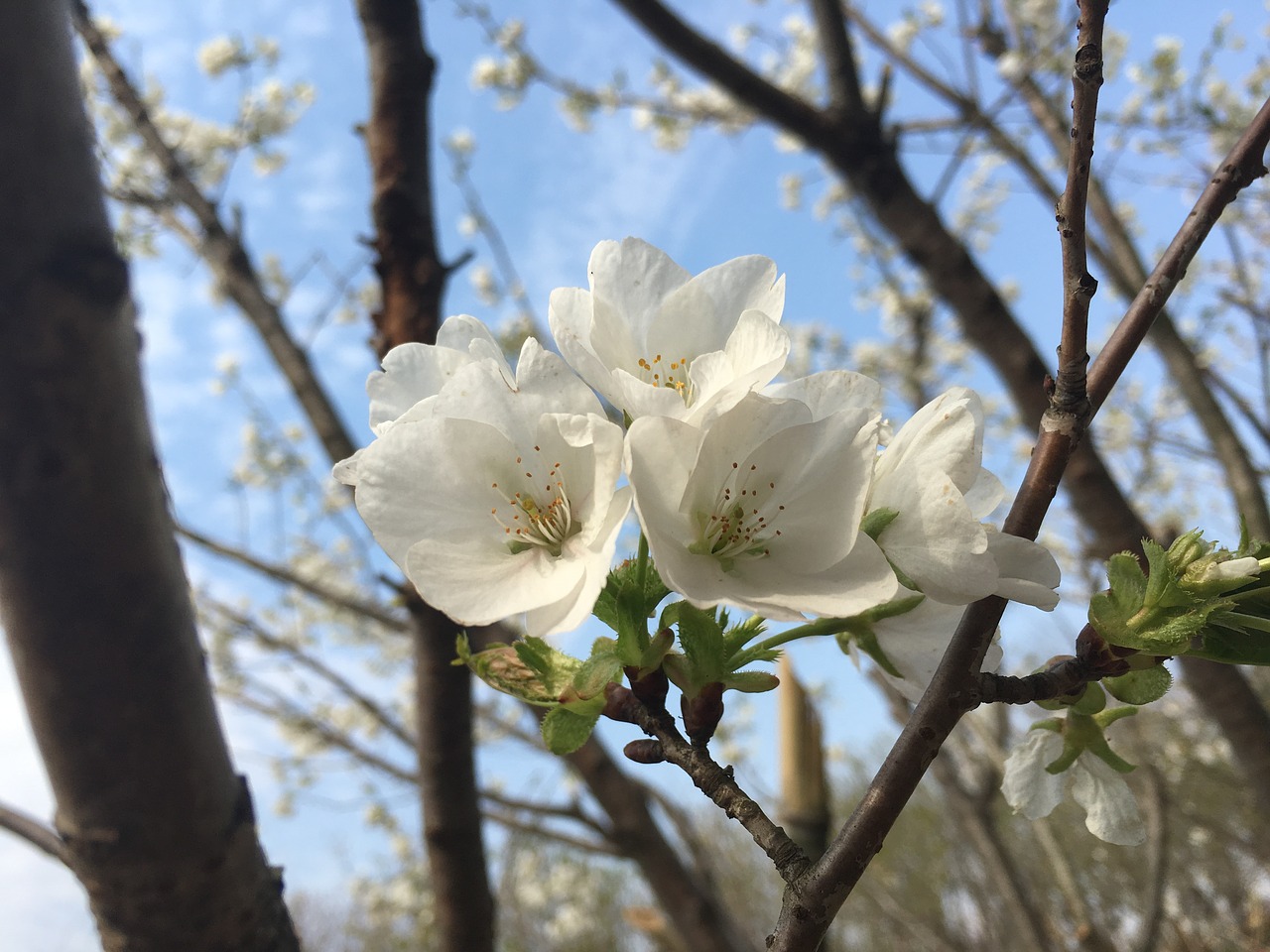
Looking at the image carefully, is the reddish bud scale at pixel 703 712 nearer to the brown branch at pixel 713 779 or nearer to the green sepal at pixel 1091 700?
the brown branch at pixel 713 779

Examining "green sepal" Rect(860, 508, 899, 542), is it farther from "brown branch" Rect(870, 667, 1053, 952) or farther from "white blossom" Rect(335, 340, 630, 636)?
"brown branch" Rect(870, 667, 1053, 952)

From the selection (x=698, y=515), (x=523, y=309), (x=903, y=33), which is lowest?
(x=698, y=515)

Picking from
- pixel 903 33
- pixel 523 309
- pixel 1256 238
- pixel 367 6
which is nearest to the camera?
pixel 367 6

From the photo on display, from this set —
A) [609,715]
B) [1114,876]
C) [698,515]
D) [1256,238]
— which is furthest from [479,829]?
[1114,876]

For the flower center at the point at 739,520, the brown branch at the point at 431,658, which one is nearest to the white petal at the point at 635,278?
the flower center at the point at 739,520

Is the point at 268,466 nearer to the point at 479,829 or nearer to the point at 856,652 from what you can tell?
the point at 479,829

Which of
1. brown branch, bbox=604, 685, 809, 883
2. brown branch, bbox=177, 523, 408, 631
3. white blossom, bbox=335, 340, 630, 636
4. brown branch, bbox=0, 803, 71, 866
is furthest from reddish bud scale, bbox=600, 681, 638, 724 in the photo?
brown branch, bbox=177, 523, 408, 631

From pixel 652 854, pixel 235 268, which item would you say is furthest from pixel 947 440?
pixel 235 268
